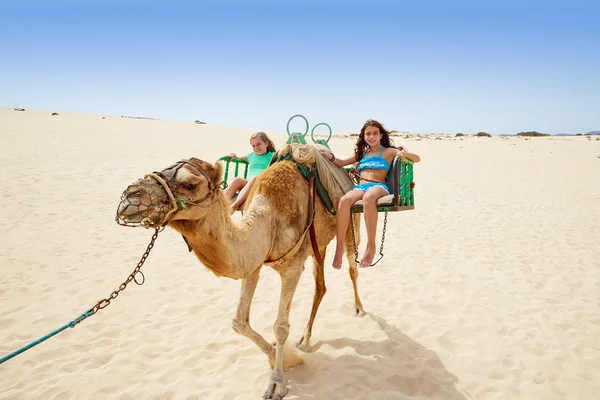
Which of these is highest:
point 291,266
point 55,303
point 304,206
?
point 304,206

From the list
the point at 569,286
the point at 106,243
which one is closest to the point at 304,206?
the point at 569,286

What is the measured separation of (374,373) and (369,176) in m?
2.10

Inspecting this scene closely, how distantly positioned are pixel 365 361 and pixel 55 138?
84.9ft

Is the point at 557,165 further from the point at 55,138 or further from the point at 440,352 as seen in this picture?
the point at 55,138

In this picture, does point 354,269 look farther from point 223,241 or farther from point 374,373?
point 223,241

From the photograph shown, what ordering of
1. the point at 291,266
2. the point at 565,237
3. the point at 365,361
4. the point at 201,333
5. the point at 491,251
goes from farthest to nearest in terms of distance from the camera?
1. the point at 565,237
2. the point at 491,251
3. the point at 201,333
4. the point at 365,361
5. the point at 291,266

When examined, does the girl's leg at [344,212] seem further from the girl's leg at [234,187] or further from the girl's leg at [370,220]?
the girl's leg at [234,187]

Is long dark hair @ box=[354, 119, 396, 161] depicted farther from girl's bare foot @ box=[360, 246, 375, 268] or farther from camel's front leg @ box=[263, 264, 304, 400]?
camel's front leg @ box=[263, 264, 304, 400]

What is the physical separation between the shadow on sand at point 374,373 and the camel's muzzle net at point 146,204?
2.42 m

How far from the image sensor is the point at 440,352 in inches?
155

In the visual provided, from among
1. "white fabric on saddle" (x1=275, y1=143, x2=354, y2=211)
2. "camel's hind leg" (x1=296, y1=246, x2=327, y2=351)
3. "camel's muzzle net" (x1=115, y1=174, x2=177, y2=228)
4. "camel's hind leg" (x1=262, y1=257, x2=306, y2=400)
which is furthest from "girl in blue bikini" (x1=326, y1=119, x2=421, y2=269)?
"camel's muzzle net" (x1=115, y1=174, x2=177, y2=228)

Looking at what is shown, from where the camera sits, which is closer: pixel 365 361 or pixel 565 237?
pixel 365 361

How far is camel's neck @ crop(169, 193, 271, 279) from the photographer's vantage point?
215 cm

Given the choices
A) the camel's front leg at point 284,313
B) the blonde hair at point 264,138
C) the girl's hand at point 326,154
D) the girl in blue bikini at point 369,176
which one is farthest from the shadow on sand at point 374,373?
the blonde hair at point 264,138
